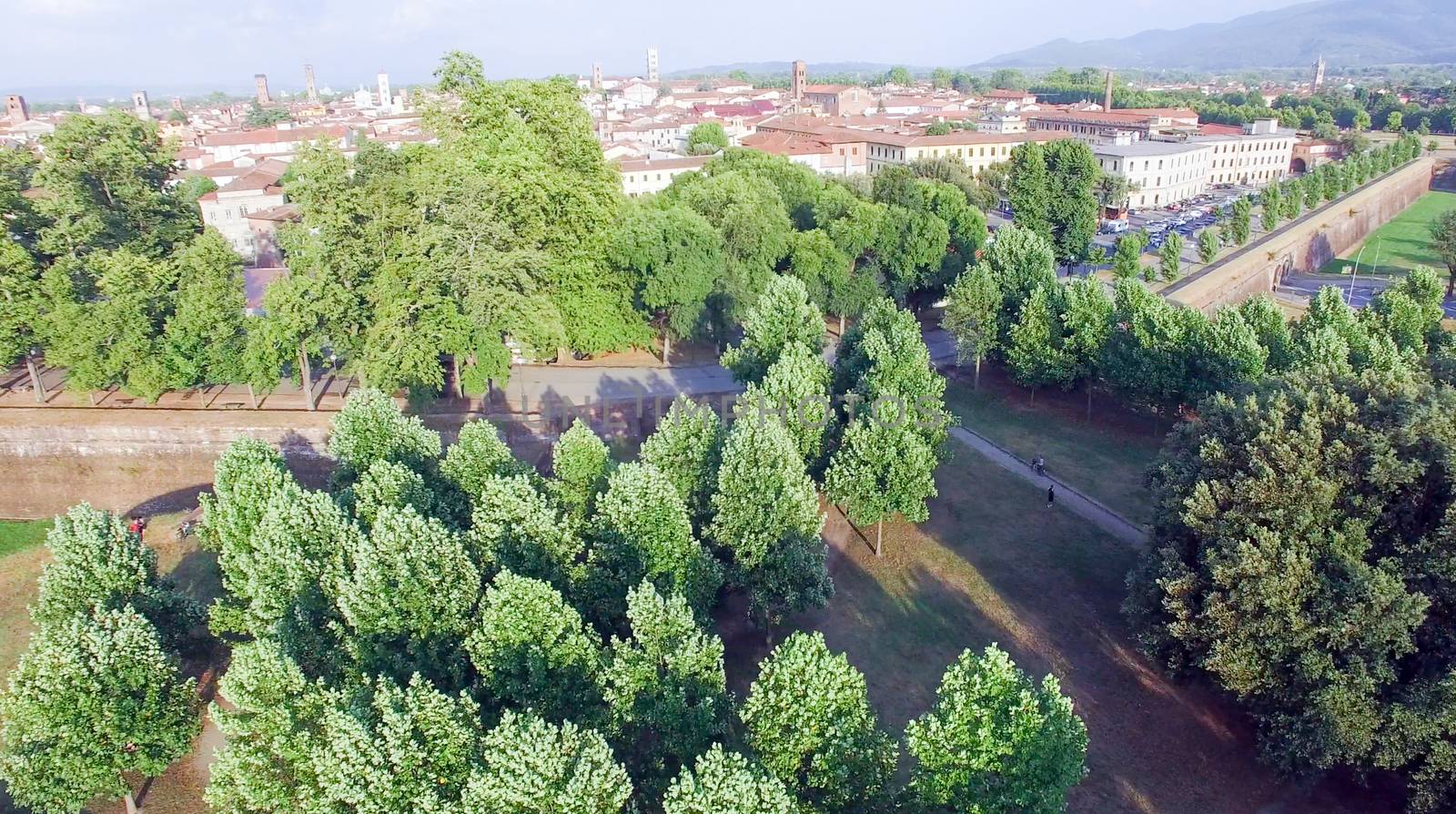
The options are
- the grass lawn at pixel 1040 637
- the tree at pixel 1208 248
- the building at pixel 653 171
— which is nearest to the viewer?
the grass lawn at pixel 1040 637

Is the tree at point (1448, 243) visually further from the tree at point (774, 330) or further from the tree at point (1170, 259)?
the tree at point (774, 330)

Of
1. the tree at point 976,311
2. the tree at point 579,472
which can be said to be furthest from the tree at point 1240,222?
the tree at point 579,472

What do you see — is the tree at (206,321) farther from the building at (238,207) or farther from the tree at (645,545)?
the building at (238,207)

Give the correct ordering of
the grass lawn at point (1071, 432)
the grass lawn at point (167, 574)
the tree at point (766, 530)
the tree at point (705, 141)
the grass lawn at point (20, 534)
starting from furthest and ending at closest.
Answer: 1. the tree at point (705, 141)
2. the grass lawn at point (1071, 432)
3. the grass lawn at point (20, 534)
4. the tree at point (766, 530)
5. the grass lawn at point (167, 574)

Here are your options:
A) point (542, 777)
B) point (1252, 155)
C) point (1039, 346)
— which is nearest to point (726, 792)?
point (542, 777)

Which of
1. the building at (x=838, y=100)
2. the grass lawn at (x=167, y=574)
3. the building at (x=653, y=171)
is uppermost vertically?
the building at (x=838, y=100)

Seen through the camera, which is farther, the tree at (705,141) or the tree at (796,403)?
the tree at (705,141)

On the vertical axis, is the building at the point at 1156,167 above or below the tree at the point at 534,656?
above
